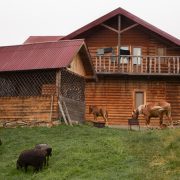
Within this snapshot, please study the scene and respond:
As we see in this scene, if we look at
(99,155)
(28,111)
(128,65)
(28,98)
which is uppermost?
(128,65)

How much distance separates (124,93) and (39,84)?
862 cm

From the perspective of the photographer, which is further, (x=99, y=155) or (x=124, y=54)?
(x=124, y=54)

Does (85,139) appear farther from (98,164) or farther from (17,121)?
(17,121)

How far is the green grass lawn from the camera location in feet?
42.0

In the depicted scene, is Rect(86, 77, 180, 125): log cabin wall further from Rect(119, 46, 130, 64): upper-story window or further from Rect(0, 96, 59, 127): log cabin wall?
Rect(0, 96, 59, 127): log cabin wall

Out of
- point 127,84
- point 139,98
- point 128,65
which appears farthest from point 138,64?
point 139,98

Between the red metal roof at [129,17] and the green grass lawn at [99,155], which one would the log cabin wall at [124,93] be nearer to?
the red metal roof at [129,17]

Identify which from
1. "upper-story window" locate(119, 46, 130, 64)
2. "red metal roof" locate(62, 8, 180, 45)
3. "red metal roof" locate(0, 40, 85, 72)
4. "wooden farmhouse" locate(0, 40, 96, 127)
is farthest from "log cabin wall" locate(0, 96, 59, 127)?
"red metal roof" locate(62, 8, 180, 45)

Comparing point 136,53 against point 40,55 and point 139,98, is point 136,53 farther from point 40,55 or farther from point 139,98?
point 40,55

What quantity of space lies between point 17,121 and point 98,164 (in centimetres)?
944

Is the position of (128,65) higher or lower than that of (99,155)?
higher

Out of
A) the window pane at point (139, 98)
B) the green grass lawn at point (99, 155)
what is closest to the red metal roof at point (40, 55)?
the green grass lawn at point (99, 155)

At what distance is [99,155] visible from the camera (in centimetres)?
1473

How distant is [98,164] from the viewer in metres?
13.8
